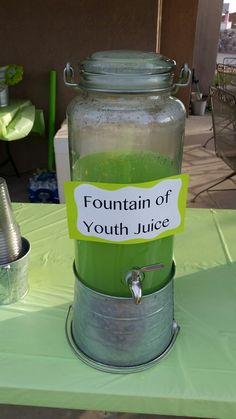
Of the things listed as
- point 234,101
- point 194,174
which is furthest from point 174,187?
point 194,174

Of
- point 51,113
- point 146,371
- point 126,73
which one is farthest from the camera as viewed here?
point 51,113

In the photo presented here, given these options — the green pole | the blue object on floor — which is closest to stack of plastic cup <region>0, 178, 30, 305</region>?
the blue object on floor

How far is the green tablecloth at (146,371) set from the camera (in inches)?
20.0

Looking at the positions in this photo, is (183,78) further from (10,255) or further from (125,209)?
(10,255)

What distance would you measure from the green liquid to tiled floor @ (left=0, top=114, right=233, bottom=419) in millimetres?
809

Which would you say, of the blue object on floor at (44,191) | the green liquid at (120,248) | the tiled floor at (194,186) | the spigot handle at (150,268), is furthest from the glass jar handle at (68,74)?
the blue object on floor at (44,191)

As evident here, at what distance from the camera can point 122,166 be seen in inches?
17.8

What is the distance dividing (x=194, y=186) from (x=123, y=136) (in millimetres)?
2466

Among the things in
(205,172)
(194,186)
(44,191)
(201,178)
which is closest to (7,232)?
(44,191)

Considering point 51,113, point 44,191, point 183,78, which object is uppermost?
point 183,78

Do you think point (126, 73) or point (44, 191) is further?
point (44, 191)

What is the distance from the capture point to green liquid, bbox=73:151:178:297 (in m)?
0.45

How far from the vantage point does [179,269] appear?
2.52 feet

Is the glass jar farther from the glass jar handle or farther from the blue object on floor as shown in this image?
the blue object on floor
